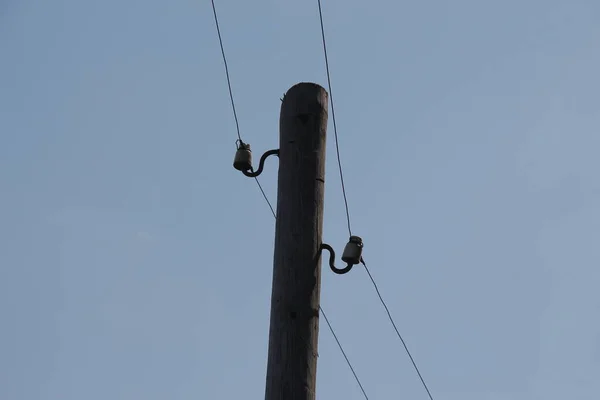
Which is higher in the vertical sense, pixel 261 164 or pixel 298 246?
pixel 261 164

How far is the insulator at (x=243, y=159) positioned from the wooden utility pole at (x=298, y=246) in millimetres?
425

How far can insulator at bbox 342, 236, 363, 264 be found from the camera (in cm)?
670

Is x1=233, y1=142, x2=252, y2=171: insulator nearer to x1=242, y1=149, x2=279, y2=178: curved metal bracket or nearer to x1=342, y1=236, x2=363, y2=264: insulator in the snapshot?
x1=242, y1=149, x2=279, y2=178: curved metal bracket

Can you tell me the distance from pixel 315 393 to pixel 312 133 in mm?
1597

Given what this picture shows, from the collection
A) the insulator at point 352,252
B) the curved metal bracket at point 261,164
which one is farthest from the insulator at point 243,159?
the insulator at point 352,252

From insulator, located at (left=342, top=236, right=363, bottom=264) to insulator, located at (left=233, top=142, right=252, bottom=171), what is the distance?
2.83ft

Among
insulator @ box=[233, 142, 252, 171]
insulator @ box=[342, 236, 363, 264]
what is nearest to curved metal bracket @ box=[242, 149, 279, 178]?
insulator @ box=[233, 142, 252, 171]

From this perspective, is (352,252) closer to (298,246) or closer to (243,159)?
(298,246)

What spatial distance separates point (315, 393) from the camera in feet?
19.6

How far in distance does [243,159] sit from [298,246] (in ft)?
3.28

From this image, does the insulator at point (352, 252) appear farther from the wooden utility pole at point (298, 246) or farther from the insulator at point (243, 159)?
the insulator at point (243, 159)

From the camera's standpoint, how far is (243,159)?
7074 millimetres

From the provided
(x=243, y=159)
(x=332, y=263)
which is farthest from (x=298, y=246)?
(x=243, y=159)

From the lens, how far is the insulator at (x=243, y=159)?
7.07 m
